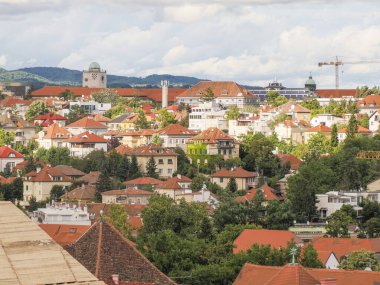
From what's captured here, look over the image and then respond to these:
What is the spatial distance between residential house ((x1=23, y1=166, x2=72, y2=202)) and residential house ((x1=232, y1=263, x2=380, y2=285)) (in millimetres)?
60862

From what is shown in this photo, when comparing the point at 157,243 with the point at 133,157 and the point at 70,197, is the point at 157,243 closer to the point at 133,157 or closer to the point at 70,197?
the point at 70,197

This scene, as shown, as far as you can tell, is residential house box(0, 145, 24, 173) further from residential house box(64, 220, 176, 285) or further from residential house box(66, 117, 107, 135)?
residential house box(64, 220, 176, 285)

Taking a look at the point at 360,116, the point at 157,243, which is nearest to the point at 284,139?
the point at 360,116

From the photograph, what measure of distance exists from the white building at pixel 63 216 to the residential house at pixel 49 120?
2703 inches

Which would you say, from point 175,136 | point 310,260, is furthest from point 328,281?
point 175,136

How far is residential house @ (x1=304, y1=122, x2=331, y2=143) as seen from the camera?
123688 mm

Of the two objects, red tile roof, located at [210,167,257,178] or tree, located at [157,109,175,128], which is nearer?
red tile roof, located at [210,167,257,178]

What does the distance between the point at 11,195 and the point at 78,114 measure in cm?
6241

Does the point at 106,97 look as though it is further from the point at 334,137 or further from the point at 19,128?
the point at 334,137

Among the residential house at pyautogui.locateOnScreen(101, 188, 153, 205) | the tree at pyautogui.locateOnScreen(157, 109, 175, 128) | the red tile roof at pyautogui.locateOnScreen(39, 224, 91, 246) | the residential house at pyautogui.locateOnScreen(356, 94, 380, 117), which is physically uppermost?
the residential house at pyautogui.locateOnScreen(356, 94, 380, 117)

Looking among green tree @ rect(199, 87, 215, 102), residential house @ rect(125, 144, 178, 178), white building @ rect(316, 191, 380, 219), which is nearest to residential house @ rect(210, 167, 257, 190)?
residential house @ rect(125, 144, 178, 178)

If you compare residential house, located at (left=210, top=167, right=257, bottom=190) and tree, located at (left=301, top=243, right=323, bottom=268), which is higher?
tree, located at (left=301, top=243, right=323, bottom=268)

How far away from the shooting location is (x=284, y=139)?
419 ft

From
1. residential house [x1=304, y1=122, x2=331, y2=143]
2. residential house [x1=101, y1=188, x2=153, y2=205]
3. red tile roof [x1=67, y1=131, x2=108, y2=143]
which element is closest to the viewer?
residential house [x1=101, y1=188, x2=153, y2=205]
